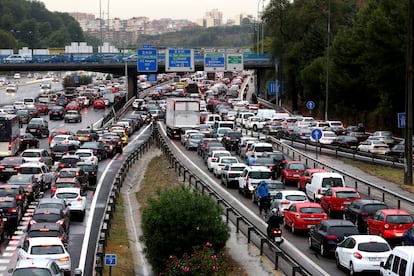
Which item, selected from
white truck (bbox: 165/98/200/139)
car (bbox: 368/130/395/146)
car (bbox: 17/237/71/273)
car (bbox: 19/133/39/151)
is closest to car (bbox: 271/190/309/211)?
car (bbox: 17/237/71/273)

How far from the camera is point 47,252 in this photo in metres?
26.4

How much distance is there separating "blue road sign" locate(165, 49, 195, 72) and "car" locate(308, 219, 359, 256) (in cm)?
6530

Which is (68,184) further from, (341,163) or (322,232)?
(341,163)

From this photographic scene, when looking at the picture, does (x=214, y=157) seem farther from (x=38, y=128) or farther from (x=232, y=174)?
(x=38, y=128)

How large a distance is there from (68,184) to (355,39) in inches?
2063

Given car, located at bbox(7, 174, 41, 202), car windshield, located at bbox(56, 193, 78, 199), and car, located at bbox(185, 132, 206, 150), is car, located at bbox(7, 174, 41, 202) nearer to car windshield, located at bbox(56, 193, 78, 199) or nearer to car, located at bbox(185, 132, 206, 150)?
car windshield, located at bbox(56, 193, 78, 199)

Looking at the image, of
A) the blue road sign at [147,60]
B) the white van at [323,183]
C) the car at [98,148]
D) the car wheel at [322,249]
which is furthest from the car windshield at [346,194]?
the blue road sign at [147,60]

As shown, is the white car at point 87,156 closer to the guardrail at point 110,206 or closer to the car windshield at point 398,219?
the guardrail at point 110,206

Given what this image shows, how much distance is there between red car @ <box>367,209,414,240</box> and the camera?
29.9 metres

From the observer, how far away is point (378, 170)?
5306 cm

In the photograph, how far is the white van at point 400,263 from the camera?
2162 centimetres

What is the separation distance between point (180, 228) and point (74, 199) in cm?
1208

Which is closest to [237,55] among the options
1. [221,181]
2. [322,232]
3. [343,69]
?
[343,69]

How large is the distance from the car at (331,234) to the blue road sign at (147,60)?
7069cm
